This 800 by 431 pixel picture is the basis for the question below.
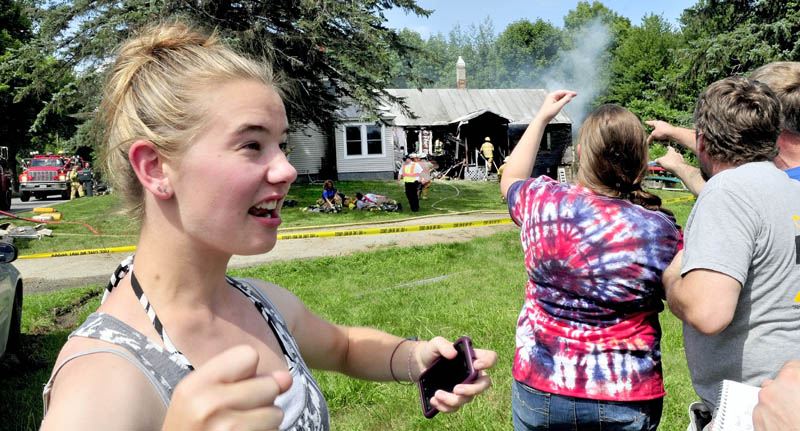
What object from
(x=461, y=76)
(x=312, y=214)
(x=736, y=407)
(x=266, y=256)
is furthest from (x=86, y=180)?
(x=736, y=407)

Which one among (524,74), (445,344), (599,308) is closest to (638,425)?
(599,308)

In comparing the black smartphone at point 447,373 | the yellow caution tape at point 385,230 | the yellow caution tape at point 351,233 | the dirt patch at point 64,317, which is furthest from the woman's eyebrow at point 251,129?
the yellow caution tape at point 385,230

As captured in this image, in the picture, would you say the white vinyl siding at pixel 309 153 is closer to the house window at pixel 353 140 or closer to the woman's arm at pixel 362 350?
the house window at pixel 353 140

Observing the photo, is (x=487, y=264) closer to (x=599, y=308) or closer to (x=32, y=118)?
(x=599, y=308)

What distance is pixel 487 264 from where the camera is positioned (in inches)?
354

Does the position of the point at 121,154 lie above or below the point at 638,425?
above

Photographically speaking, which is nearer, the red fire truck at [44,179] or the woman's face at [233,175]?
the woman's face at [233,175]

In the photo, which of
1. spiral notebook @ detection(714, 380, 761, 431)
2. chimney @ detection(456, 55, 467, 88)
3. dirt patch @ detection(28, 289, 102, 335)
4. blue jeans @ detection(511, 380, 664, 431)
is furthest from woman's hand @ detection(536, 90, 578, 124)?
chimney @ detection(456, 55, 467, 88)

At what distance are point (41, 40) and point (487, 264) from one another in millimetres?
14913

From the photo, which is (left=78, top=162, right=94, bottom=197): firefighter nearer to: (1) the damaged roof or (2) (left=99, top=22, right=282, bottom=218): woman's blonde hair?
(1) the damaged roof

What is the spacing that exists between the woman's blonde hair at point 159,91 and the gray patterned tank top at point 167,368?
1.30 ft

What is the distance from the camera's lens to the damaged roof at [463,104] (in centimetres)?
3327

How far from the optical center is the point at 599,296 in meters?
2.42

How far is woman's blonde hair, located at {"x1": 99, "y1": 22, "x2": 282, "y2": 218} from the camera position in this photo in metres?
1.42
